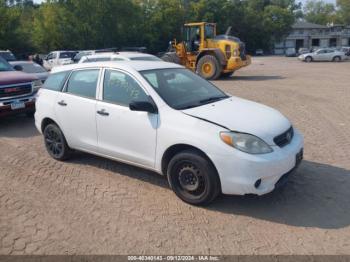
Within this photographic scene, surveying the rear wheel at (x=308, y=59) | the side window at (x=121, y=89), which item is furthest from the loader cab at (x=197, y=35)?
the rear wheel at (x=308, y=59)

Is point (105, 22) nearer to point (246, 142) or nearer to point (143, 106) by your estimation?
point (143, 106)

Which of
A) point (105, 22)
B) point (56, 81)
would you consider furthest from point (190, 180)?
point (105, 22)

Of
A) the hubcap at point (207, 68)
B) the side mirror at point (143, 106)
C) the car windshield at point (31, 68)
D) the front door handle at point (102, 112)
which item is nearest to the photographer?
the side mirror at point (143, 106)

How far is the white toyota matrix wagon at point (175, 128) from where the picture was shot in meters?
4.15

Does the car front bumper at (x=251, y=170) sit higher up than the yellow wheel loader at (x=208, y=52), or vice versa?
the yellow wheel loader at (x=208, y=52)

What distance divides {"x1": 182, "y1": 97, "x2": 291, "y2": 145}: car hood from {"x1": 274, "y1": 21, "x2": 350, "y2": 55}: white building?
8985 cm

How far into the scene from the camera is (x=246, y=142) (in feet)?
13.6

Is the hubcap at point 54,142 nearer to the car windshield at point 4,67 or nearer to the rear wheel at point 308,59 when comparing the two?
the car windshield at point 4,67

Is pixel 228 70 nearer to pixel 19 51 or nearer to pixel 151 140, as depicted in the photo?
pixel 151 140

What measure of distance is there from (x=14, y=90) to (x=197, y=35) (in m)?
12.3

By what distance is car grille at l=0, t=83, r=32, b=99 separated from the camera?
28.7 ft

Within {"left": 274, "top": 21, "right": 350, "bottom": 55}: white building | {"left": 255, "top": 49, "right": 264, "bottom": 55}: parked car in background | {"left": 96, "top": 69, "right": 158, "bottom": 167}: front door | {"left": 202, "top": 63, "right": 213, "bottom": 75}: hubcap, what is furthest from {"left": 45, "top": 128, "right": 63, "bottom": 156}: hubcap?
{"left": 274, "top": 21, "right": 350, "bottom": 55}: white building

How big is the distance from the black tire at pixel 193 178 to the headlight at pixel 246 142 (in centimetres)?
37

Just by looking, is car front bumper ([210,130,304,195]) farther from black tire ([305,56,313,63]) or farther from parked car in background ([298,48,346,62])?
black tire ([305,56,313,63])
